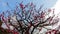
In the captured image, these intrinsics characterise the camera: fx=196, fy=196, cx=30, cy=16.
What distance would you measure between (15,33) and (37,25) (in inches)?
103

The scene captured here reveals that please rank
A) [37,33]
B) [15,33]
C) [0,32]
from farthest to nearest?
[0,32], [37,33], [15,33]

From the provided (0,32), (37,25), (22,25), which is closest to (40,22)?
(37,25)

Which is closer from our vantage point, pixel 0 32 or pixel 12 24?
pixel 12 24

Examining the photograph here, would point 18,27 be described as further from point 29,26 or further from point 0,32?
point 0,32

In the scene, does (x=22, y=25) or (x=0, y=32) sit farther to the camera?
(x=0, y=32)

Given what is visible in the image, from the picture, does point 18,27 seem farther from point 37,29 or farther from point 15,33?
point 37,29

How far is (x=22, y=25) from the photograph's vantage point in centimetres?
2197

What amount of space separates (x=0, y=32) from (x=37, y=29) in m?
8.68

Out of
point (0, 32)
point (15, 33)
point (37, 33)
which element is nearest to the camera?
point (15, 33)

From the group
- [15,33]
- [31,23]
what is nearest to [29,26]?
[31,23]

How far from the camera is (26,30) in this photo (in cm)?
2194

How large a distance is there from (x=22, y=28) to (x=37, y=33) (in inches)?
95.4

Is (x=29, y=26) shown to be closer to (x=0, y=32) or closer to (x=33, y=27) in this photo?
(x=33, y=27)

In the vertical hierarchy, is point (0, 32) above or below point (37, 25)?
below
